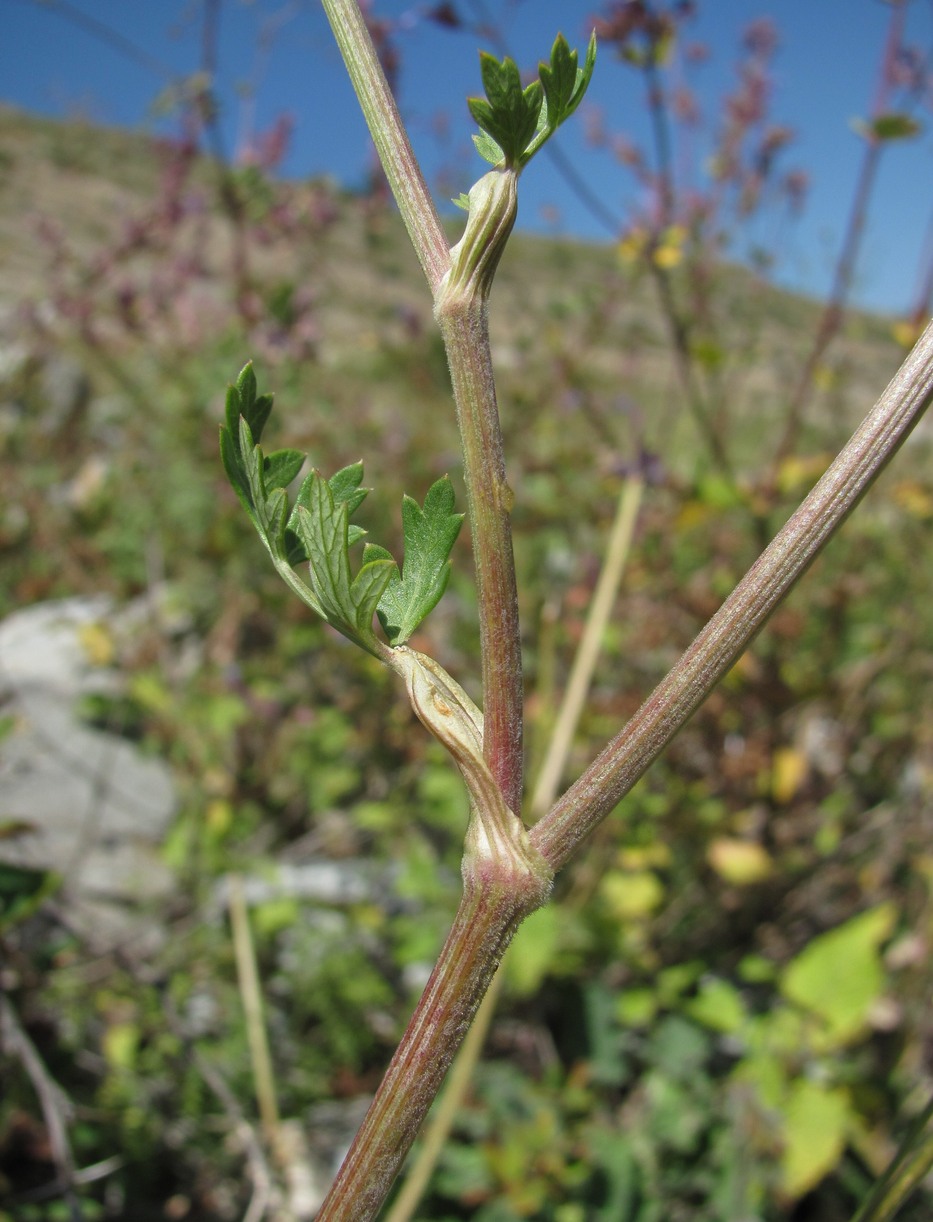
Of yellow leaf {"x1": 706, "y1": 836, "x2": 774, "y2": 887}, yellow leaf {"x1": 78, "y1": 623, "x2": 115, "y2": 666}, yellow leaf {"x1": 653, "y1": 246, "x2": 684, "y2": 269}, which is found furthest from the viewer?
yellow leaf {"x1": 78, "y1": 623, "x2": 115, "y2": 666}

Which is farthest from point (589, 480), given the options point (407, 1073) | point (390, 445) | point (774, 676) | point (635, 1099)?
point (407, 1073)

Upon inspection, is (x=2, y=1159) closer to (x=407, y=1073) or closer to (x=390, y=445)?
(x=407, y=1073)

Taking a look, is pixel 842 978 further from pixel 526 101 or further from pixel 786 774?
pixel 526 101

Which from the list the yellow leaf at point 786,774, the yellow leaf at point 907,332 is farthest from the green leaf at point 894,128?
the yellow leaf at point 786,774

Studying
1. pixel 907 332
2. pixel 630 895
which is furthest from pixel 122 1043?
pixel 907 332

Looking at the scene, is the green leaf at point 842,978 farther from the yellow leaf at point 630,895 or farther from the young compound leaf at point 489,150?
the young compound leaf at point 489,150

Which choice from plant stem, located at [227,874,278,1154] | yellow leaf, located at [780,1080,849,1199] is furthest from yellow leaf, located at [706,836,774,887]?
plant stem, located at [227,874,278,1154]

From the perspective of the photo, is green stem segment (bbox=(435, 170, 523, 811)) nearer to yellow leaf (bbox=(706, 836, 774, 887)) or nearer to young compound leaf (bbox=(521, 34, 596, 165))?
young compound leaf (bbox=(521, 34, 596, 165))
